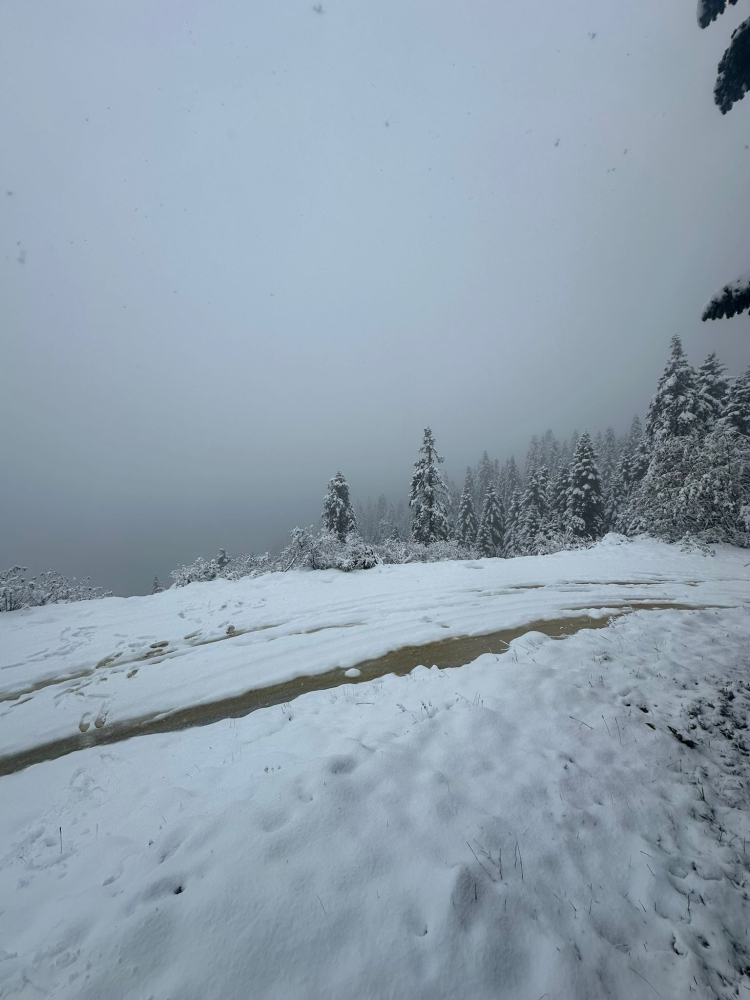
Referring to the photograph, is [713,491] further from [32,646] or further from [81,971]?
[32,646]

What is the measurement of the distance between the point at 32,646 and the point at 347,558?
834 cm

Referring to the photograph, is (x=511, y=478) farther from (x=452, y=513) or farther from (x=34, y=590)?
(x=34, y=590)

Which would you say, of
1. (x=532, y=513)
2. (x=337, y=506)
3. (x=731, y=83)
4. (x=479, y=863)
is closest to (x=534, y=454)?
(x=532, y=513)

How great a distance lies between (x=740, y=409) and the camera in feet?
66.6

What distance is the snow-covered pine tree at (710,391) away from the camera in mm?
21094

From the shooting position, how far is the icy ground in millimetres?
1984

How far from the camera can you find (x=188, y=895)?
88.5 inches

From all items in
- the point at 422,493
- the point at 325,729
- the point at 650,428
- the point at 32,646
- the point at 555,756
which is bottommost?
the point at 32,646

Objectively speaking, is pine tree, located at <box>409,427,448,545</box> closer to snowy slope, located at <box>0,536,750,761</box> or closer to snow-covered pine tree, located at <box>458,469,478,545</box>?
snow-covered pine tree, located at <box>458,469,478,545</box>

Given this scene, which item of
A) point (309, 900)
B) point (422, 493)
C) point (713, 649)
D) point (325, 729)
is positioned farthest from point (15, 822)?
point (422, 493)

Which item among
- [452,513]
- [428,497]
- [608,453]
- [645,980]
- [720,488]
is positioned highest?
[608,453]

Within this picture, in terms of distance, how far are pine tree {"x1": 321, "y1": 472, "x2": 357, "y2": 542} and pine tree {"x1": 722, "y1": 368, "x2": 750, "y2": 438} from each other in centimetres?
2393

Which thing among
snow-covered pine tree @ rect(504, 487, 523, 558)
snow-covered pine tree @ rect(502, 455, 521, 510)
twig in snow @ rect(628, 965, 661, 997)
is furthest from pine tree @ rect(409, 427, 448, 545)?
snow-covered pine tree @ rect(502, 455, 521, 510)

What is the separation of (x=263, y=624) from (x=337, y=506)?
19.7 meters
